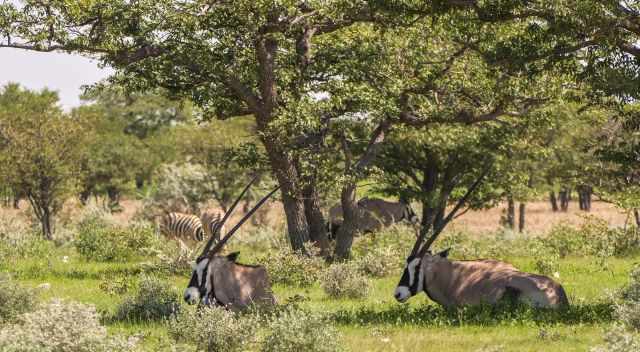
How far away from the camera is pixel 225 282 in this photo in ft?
41.0

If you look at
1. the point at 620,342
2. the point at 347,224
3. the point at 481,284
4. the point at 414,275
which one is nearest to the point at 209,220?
the point at 347,224

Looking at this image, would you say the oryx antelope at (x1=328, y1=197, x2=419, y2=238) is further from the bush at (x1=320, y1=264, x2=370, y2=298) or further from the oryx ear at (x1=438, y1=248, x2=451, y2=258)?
the oryx ear at (x1=438, y1=248, x2=451, y2=258)

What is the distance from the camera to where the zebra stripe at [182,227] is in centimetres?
2841

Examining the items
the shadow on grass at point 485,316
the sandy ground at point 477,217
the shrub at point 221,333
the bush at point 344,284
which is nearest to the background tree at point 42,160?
the sandy ground at point 477,217

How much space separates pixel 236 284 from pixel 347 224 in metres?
10.2

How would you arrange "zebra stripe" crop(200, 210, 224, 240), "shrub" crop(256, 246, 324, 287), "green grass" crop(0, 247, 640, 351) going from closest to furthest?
1. "green grass" crop(0, 247, 640, 351)
2. "shrub" crop(256, 246, 324, 287)
3. "zebra stripe" crop(200, 210, 224, 240)

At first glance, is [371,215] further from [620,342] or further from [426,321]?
[620,342]

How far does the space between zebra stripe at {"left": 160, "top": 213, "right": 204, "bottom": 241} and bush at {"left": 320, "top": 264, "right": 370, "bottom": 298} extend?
12.9 metres

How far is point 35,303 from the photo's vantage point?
1206cm

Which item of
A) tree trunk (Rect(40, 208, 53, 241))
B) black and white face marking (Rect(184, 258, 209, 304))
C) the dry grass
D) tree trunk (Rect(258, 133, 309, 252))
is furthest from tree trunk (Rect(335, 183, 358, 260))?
the dry grass

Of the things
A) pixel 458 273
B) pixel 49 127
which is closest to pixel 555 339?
pixel 458 273

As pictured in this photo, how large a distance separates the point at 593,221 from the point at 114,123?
192 ft

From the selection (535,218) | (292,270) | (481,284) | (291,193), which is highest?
(291,193)

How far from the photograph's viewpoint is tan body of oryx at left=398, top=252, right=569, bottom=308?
1234 centimetres
